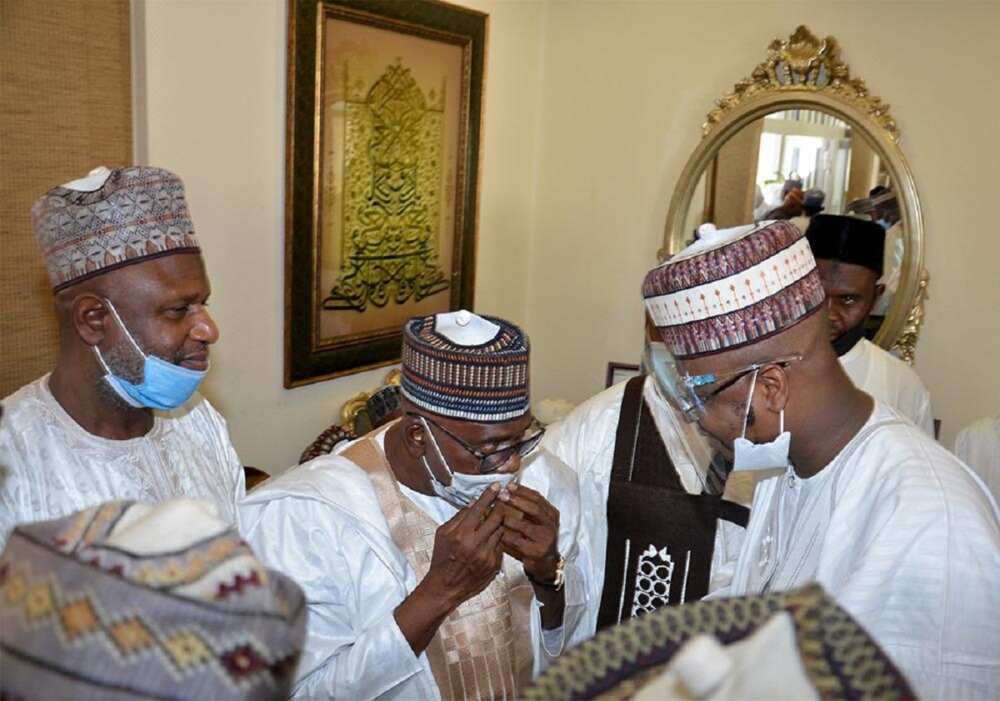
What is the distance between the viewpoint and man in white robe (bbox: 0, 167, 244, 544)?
87.1 inches

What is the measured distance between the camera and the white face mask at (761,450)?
2146 mm

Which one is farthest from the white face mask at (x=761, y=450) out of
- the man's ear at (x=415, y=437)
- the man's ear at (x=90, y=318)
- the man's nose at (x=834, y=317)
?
the man's nose at (x=834, y=317)

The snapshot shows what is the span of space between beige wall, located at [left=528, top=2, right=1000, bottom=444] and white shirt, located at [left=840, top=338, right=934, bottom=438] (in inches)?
27.2

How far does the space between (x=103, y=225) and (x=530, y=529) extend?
1.32m

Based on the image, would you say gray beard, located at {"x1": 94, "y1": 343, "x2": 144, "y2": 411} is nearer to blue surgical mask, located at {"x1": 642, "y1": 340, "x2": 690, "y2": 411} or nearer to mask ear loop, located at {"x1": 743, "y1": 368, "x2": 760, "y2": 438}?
blue surgical mask, located at {"x1": 642, "y1": 340, "x2": 690, "y2": 411}

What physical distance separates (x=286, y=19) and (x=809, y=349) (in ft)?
9.19

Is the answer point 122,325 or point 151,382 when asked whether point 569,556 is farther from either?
point 122,325

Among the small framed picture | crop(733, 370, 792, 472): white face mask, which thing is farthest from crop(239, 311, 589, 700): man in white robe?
the small framed picture

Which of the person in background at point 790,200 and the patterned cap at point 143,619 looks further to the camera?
the person in background at point 790,200

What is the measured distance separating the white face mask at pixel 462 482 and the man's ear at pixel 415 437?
0.01 meters

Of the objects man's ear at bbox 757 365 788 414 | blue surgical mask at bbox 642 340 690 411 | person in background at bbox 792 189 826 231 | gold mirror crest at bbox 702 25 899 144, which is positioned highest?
gold mirror crest at bbox 702 25 899 144

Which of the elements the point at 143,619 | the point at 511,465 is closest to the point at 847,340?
the point at 511,465

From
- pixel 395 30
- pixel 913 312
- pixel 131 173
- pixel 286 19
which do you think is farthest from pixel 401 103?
pixel 913 312

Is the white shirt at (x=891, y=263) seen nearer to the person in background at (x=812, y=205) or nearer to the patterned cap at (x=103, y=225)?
the person in background at (x=812, y=205)
